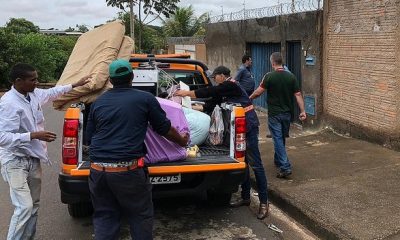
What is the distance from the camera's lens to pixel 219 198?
5.51m

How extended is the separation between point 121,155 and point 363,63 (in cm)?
584

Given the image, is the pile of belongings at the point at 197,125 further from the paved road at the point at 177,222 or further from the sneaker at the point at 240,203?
the sneaker at the point at 240,203

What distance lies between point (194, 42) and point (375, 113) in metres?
14.5

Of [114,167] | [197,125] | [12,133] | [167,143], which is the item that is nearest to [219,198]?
Result: [197,125]

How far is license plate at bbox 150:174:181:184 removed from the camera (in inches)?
173

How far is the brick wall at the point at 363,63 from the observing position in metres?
7.23

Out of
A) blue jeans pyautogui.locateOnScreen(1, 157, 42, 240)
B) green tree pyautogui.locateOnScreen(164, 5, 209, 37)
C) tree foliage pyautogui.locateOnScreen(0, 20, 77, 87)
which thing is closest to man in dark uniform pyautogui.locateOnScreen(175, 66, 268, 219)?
blue jeans pyautogui.locateOnScreen(1, 157, 42, 240)

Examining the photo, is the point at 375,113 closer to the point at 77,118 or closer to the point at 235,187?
the point at 235,187

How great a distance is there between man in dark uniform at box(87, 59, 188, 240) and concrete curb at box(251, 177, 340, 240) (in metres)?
1.94

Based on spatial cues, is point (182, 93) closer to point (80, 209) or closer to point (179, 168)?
point (179, 168)

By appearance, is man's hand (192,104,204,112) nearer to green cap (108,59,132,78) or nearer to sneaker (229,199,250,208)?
sneaker (229,199,250,208)

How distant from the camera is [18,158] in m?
3.89

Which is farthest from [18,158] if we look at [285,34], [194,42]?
[194,42]

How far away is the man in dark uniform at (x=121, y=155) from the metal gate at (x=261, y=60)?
335 inches
